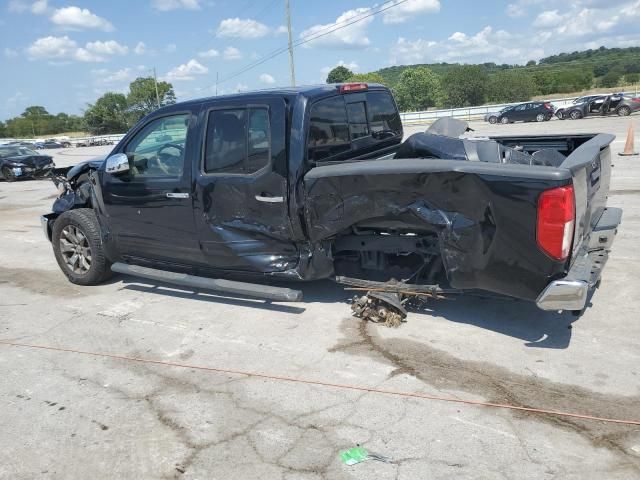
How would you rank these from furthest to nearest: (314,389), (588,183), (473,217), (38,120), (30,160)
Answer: (38,120)
(30,160)
(588,183)
(473,217)
(314,389)

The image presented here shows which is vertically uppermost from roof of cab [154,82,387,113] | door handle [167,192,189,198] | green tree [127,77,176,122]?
green tree [127,77,176,122]

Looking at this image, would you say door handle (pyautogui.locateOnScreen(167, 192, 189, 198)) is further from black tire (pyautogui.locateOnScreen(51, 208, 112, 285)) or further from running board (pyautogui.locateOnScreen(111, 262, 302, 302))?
black tire (pyautogui.locateOnScreen(51, 208, 112, 285))

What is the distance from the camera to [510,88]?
74.3 metres

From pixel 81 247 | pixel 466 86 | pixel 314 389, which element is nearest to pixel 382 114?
pixel 314 389

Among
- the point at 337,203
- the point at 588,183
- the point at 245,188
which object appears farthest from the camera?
the point at 245,188

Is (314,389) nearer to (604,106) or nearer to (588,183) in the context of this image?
(588,183)

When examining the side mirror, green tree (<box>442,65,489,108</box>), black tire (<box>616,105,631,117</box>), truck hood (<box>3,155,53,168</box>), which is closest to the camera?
the side mirror

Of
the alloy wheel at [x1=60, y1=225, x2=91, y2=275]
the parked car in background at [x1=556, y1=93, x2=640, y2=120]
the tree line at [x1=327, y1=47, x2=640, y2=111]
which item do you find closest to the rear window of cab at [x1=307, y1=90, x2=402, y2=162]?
the alloy wheel at [x1=60, y1=225, x2=91, y2=275]

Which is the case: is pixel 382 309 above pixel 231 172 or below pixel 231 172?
below

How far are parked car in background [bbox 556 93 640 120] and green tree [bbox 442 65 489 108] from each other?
4584 centimetres

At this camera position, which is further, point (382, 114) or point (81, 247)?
point (81, 247)

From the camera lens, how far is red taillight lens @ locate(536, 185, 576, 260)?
3.36 m

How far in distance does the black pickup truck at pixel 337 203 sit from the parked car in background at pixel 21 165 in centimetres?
1704

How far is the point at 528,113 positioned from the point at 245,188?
35.4 meters
